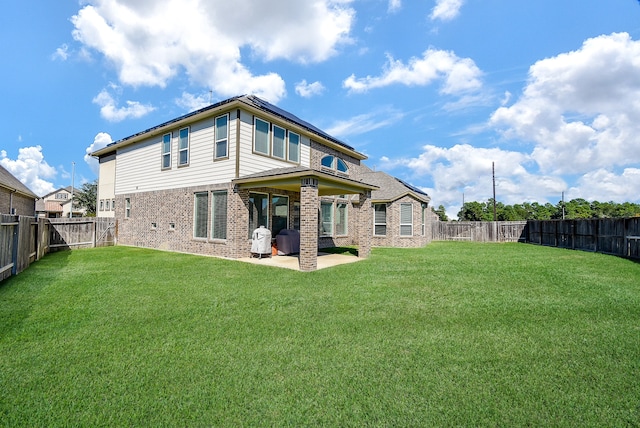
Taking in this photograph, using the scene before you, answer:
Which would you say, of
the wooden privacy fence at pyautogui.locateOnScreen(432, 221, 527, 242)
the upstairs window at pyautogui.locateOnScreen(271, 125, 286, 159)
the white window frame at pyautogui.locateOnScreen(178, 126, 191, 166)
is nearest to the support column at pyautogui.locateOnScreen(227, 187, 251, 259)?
the upstairs window at pyautogui.locateOnScreen(271, 125, 286, 159)

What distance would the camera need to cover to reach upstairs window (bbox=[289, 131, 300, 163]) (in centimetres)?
1292

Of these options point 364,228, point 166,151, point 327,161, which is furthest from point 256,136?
point 364,228

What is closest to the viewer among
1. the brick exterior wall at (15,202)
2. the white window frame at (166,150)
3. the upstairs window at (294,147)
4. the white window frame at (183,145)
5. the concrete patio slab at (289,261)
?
the concrete patio slab at (289,261)

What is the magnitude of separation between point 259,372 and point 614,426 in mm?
3012

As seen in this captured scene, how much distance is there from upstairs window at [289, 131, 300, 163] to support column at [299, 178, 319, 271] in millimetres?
4448

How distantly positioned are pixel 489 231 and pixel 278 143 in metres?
19.4

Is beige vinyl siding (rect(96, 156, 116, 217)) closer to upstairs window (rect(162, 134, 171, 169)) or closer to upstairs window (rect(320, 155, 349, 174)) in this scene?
upstairs window (rect(162, 134, 171, 169))

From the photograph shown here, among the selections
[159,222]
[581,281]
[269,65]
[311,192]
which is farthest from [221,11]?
[581,281]

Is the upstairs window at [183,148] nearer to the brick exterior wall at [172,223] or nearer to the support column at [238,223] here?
the brick exterior wall at [172,223]

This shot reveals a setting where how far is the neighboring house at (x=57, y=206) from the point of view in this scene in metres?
45.1

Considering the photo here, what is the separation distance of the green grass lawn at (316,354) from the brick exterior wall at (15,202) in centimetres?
1752

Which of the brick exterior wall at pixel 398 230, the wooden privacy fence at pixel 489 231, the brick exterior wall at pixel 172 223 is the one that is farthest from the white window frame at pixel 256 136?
the wooden privacy fence at pixel 489 231

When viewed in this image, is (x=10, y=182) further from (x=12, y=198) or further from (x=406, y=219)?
(x=406, y=219)

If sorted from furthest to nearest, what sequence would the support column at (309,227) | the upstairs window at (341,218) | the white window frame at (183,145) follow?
the upstairs window at (341,218)
the white window frame at (183,145)
the support column at (309,227)
